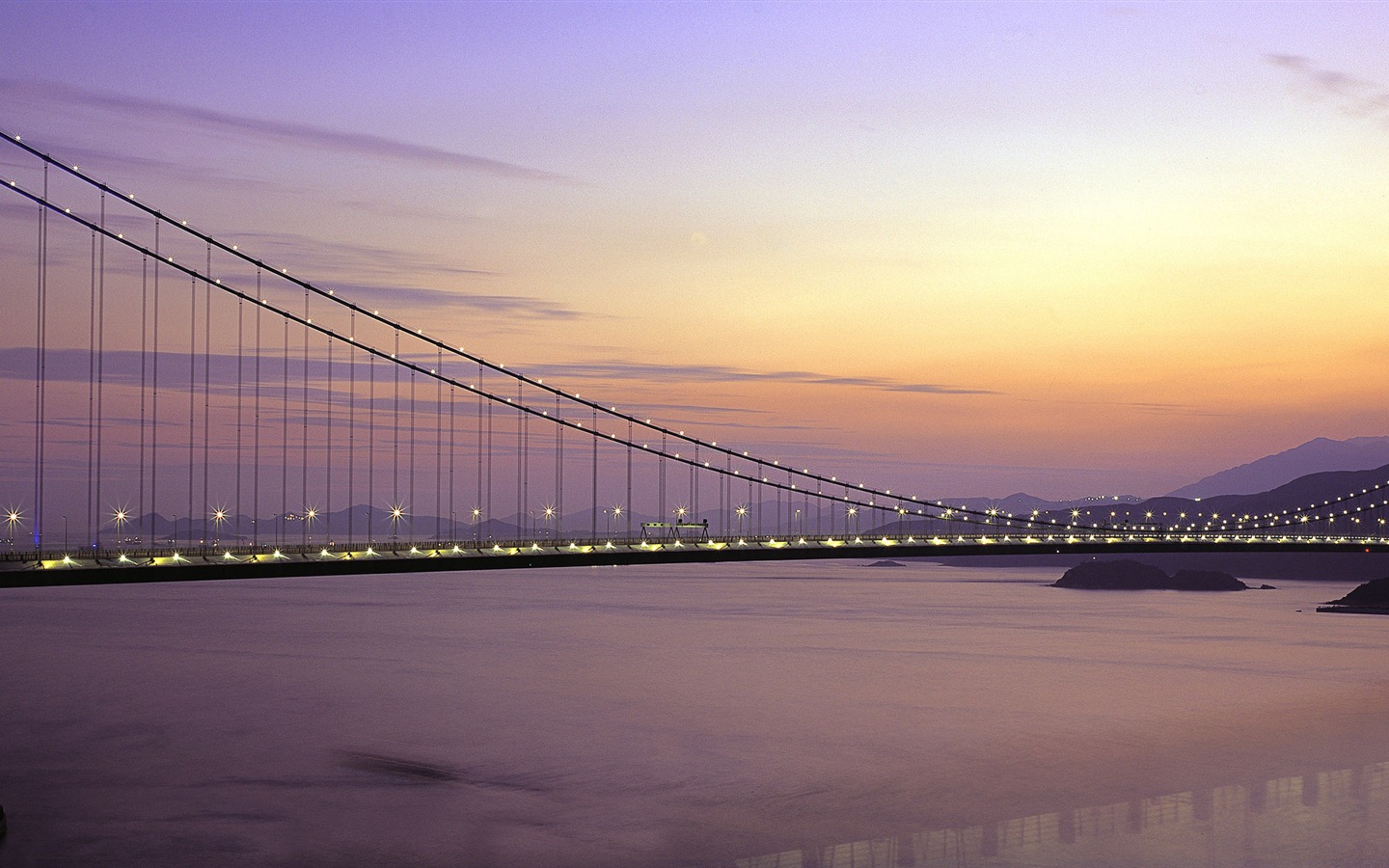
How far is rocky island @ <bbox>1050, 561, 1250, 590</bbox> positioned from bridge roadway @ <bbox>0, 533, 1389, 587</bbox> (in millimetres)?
121455

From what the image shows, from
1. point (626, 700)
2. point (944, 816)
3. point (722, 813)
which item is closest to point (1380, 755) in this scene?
point (944, 816)

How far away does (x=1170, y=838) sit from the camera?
109ft

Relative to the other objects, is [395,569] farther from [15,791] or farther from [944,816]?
[944,816]

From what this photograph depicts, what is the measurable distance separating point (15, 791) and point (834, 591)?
149 metres

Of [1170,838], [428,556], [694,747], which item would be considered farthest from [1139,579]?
[428,556]

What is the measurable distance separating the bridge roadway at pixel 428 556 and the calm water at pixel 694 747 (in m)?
6.20

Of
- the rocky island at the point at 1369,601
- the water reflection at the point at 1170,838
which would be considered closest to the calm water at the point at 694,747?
the water reflection at the point at 1170,838

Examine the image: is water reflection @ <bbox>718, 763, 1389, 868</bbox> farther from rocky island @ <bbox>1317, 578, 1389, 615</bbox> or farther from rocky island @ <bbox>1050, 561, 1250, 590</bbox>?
rocky island @ <bbox>1050, 561, 1250, 590</bbox>

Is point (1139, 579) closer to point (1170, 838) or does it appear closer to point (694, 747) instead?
point (694, 747)

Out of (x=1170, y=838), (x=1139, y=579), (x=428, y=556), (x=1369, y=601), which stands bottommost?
(x=1139, y=579)

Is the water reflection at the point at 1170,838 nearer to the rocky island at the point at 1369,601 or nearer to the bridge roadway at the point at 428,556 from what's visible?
the bridge roadway at the point at 428,556

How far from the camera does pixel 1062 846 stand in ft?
104

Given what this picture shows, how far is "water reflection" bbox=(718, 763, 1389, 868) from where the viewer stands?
1203 inches

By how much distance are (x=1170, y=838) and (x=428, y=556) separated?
22.1 meters
